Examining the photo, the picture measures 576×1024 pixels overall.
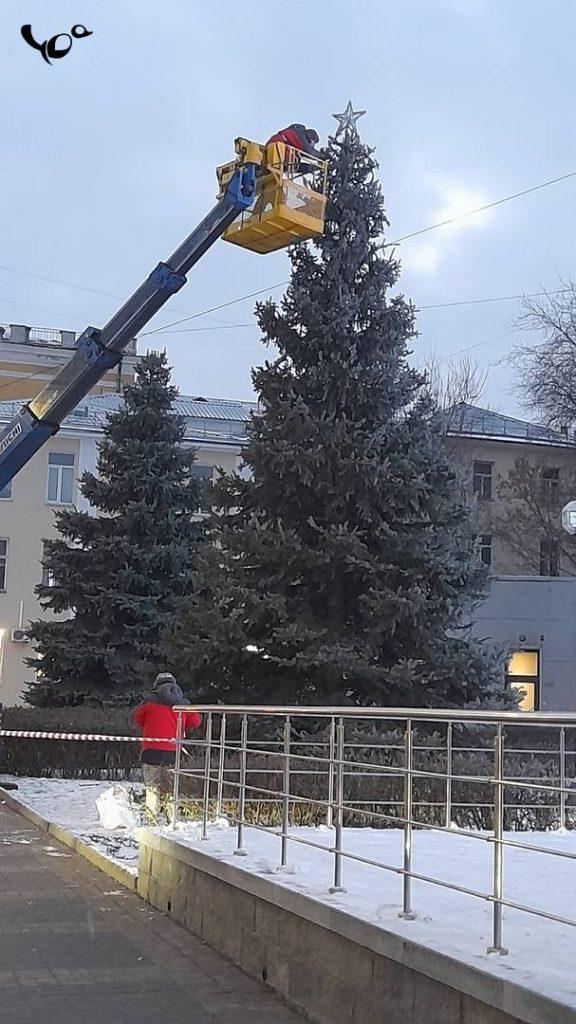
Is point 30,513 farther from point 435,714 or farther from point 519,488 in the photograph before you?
point 435,714

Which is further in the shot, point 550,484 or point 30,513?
point 550,484

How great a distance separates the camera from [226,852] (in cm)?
818

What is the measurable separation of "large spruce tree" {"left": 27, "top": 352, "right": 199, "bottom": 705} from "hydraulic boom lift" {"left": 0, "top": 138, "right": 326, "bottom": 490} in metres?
8.67

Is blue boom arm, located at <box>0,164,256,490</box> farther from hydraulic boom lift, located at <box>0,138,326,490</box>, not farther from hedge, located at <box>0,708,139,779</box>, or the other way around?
hedge, located at <box>0,708,139,779</box>

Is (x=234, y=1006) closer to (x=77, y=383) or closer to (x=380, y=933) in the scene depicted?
(x=380, y=933)

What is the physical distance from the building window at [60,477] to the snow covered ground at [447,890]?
3271 cm

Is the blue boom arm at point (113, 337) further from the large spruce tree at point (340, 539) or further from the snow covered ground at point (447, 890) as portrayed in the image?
the snow covered ground at point (447, 890)

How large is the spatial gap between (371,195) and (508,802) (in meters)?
10.7

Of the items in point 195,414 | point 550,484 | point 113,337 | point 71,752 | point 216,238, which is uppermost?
point 195,414

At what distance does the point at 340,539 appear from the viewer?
1783cm

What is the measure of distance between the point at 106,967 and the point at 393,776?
6.55 metres

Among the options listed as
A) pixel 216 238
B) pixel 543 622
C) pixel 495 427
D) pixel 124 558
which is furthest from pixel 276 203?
pixel 495 427

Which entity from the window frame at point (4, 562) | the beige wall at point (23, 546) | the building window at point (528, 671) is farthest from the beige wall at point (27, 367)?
the building window at point (528, 671)

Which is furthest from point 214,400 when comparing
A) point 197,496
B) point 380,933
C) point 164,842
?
point 380,933
